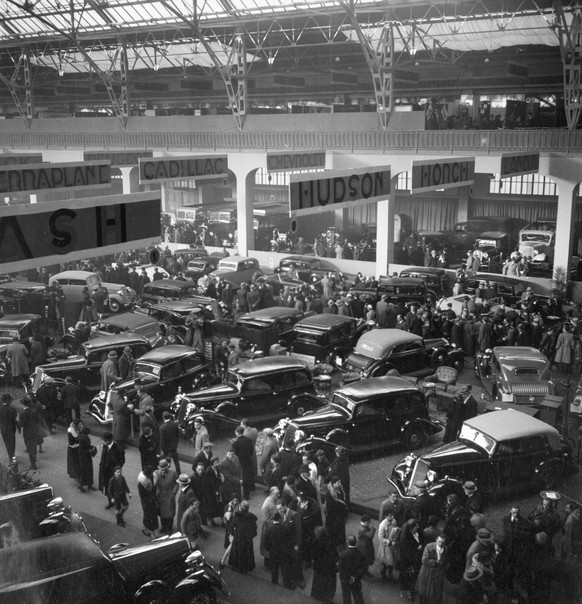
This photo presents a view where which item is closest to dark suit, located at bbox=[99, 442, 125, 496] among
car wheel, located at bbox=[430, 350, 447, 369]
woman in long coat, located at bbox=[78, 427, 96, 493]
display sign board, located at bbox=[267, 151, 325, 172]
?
woman in long coat, located at bbox=[78, 427, 96, 493]

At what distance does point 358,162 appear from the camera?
28.8 m

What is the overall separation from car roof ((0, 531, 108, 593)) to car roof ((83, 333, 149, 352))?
7586 mm

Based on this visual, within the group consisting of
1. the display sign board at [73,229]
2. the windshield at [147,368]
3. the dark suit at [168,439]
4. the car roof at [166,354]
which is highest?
the display sign board at [73,229]

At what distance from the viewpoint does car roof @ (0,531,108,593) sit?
6980 millimetres

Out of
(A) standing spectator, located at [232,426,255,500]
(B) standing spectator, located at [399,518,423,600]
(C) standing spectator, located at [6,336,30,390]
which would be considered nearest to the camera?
(B) standing spectator, located at [399,518,423,600]

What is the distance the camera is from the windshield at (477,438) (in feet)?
34.1

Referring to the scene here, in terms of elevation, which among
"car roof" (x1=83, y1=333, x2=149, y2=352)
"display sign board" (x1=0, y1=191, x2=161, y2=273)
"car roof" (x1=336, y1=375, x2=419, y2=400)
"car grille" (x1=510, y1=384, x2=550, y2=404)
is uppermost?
"display sign board" (x1=0, y1=191, x2=161, y2=273)

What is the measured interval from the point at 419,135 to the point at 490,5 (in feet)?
20.9

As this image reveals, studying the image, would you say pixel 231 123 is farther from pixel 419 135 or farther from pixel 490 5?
pixel 490 5

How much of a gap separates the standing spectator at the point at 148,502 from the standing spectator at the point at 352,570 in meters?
2.93

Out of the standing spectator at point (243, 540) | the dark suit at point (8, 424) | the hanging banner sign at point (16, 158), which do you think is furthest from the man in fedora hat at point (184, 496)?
the hanging banner sign at point (16, 158)

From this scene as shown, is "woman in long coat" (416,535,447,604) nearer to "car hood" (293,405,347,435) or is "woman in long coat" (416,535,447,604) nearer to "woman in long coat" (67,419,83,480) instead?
"car hood" (293,405,347,435)

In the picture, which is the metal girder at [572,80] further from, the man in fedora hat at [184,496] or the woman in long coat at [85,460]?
the man in fedora hat at [184,496]

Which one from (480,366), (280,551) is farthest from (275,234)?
(280,551)
